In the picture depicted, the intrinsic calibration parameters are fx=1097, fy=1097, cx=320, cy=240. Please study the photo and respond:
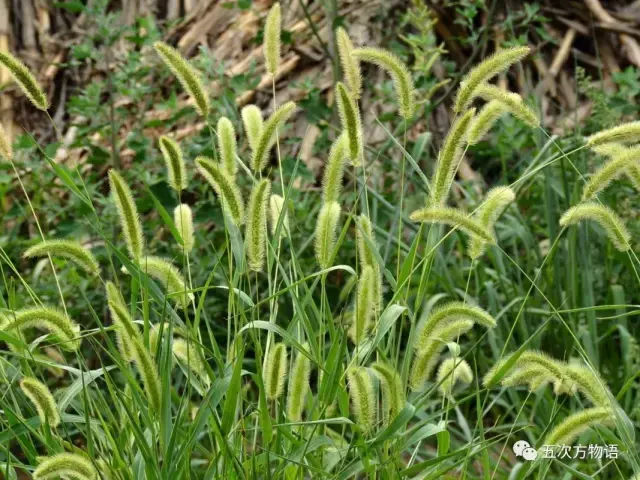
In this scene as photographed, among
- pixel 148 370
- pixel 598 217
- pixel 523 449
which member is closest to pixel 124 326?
pixel 148 370

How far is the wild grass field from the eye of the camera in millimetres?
1827

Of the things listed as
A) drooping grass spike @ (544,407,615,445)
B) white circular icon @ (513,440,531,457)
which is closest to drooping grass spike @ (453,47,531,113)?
drooping grass spike @ (544,407,615,445)

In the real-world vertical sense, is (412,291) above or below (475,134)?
below

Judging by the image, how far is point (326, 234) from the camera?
1.96 metres

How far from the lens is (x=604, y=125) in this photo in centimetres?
366

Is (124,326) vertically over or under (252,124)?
under

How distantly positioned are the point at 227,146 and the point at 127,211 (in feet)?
1.02

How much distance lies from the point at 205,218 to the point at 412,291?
2.84ft

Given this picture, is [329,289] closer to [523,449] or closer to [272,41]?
[523,449]

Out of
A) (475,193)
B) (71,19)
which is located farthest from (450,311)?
(71,19)

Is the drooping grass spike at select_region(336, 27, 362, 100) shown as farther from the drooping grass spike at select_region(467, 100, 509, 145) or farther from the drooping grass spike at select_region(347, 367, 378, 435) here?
the drooping grass spike at select_region(347, 367, 378, 435)

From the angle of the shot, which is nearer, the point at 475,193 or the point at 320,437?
the point at 320,437

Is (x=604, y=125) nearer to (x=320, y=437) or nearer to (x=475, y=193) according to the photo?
(x=475, y=193)

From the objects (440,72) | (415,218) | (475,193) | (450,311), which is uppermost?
(415,218)
